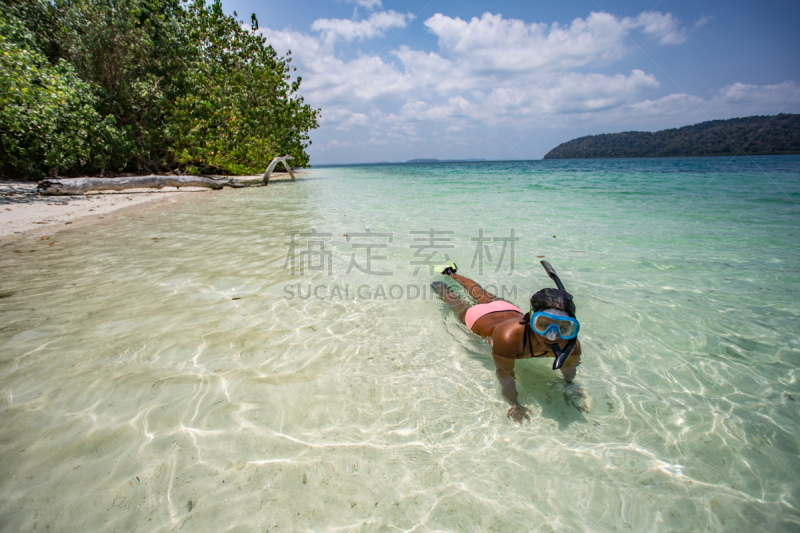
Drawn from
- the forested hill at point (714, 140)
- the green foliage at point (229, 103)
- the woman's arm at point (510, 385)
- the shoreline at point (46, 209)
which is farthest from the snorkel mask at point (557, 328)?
the forested hill at point (714, 140)

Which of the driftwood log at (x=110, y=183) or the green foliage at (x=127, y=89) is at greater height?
the green foliage at (x=127, y=89)

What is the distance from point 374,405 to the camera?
2482 mm

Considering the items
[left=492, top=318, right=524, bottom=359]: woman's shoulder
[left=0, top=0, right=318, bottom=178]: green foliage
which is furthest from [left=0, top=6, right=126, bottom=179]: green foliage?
[left=492, top=318, right=524, bottom=359]: woman's shoulder

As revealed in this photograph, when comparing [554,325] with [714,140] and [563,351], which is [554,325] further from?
[714,140]

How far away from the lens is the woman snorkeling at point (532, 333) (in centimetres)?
228

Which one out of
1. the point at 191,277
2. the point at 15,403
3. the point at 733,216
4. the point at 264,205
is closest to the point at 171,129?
the point at 264,205

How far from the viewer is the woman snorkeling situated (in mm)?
2281

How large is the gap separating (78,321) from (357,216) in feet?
25.3

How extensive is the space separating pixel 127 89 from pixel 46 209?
35.1 ft

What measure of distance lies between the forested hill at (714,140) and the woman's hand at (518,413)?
9686 cm

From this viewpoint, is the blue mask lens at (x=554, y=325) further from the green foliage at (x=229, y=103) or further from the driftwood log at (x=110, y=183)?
the green foliage at (x=229, y=103)

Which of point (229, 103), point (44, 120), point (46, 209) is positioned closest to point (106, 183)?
point (44, 120)

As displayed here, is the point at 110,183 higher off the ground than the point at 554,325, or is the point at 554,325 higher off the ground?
the point at 110,183

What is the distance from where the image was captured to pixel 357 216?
10609 millimetres
